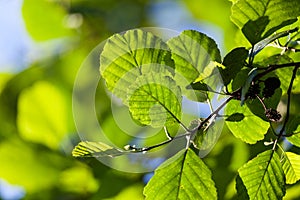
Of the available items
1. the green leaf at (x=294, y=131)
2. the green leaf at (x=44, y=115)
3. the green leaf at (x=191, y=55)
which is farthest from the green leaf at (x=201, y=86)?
the green leaf at (x=44, y=115)

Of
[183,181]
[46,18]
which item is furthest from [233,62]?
[46,18]

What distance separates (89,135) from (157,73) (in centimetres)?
74

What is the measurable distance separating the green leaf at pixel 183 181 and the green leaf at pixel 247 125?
0.21 feet

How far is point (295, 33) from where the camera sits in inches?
25.3

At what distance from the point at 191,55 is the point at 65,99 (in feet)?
3.02

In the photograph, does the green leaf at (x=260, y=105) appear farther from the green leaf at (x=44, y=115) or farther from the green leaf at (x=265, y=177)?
the green leaf at (x=44, y=115)

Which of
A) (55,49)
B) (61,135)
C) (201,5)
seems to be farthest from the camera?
(55,49)

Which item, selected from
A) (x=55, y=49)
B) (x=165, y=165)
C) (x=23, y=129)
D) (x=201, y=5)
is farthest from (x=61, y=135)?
(x=165, y=165)

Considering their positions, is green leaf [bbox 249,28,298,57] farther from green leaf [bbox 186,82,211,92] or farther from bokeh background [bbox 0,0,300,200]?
bokeh background [bbox 0,0,300,200]

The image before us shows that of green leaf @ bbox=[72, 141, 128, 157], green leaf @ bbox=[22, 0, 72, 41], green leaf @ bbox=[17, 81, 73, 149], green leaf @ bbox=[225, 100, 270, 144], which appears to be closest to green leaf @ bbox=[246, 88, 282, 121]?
green leaf @ bbox=[225, 100, 270, 144]

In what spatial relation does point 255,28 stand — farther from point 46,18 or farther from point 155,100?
point 46,18

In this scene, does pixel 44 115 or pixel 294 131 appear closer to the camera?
pixel 294 131

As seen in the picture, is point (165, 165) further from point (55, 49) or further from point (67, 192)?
point (55, 49)

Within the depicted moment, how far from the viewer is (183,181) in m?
0.62
